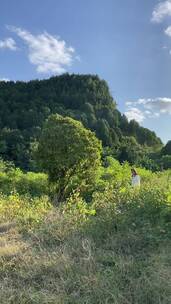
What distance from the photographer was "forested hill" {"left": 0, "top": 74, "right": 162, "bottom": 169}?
43500 mm

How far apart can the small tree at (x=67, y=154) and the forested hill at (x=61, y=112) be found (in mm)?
19738

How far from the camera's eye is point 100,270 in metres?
4.80

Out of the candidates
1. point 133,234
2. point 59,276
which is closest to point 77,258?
point 59,276

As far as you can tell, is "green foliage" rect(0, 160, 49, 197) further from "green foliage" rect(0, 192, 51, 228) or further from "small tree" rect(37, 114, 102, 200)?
"green foliage" rect(0, 192, 51, 228)

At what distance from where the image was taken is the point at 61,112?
2352 inches

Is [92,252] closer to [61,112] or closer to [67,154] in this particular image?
[67,154]

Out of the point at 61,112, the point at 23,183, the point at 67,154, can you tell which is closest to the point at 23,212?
the point at 67,154

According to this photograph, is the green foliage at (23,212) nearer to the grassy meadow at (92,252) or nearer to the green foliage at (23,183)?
the grassy meadow at (92,252)

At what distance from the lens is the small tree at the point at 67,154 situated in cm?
1658

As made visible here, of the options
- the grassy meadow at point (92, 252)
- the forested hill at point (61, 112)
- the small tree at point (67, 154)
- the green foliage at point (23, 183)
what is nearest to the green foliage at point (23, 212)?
the grassy meadow at point (92, 252)

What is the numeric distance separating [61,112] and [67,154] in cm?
4352

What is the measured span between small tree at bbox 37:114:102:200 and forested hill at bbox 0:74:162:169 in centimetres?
1974

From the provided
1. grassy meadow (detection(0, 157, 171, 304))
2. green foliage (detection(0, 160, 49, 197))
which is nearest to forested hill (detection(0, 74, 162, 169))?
green foliage (detection(0, 160, 49, 197))

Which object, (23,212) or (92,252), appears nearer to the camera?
(92,252)
